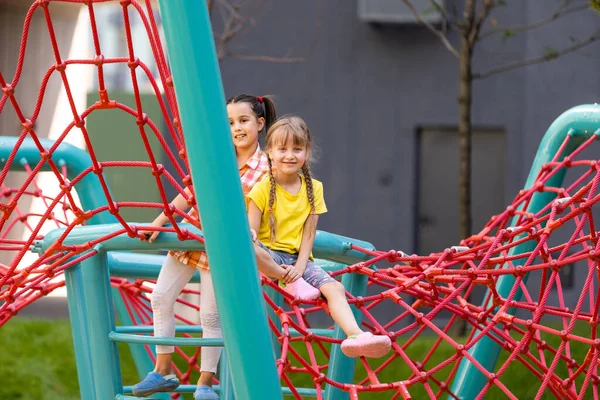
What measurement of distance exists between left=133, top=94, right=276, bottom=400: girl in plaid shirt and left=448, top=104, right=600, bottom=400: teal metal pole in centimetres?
120

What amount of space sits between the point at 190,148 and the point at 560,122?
189 cm

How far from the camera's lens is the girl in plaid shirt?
2697 mm

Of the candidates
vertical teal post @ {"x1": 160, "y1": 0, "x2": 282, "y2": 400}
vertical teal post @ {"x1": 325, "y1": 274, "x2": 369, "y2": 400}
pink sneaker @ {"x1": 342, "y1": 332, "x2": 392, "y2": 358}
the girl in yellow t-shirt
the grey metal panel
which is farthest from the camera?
the grey metal panel

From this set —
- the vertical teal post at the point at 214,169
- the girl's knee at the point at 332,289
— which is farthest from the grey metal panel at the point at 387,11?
the vertical teal post at the point at 214,169

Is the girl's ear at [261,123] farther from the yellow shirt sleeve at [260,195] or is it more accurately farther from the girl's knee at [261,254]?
the girl's knee at [261,254]

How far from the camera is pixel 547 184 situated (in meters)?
3.78

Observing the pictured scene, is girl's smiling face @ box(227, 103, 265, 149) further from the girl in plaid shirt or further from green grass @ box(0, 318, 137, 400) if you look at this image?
green grass @ box(0, 318, 137, 400)

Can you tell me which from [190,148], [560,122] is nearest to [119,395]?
[190,148]

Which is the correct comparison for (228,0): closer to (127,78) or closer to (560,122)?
(127,78)

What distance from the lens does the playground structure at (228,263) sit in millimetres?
2062

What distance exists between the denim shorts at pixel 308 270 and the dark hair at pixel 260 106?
36cm

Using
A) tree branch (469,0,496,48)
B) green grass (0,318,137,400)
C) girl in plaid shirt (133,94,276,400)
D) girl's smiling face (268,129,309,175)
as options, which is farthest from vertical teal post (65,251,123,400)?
tree branch (469,0,496,48)

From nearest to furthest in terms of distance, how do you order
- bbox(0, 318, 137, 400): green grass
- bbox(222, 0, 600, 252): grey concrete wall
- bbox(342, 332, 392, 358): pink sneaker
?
bbox(342, 332, 392, 358): pink sneaker < bbox(0, 318, 137, 400): green grass < bbox(222, 0, 600, 252): grey concrete wall

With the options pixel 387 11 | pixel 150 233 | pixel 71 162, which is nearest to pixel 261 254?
pixel 150 233
